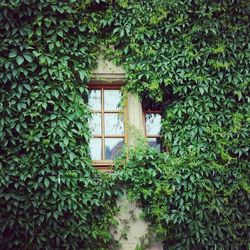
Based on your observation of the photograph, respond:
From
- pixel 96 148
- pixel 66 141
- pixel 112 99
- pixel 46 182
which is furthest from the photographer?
pixel 112 99

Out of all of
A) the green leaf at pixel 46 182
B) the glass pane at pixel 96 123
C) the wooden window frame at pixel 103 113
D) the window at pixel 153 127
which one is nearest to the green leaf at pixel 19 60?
the wooden window frame at pixel 103 113

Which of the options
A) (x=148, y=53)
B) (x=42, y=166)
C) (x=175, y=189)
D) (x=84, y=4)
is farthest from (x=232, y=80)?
(x=42, y=166)

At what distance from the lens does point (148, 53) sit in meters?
8.45

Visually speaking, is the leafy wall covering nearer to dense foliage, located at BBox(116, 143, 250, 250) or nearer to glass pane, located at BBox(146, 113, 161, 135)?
dense foliage, located at BBox(116, 143, 250, 250)

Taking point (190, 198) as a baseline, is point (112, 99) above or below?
above

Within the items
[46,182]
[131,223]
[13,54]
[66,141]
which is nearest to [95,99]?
[66,141]

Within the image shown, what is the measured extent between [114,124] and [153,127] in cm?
57

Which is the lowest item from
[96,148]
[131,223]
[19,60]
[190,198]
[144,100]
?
[131,223]

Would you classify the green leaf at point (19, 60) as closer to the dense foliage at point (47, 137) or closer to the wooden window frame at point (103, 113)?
the dense foliage at point (47, 137)

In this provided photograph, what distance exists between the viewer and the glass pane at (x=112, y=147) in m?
8.43

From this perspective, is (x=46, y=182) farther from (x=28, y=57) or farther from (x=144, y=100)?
(x=144, y=100)

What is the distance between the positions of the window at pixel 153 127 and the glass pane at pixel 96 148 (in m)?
0.70

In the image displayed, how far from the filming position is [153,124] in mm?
8656

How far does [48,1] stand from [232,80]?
284 cm
